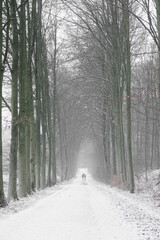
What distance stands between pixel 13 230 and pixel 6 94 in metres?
19.2

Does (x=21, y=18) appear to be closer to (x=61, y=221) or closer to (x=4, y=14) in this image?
(x=4, y=14)

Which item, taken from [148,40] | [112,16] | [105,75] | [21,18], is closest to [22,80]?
[21,18]

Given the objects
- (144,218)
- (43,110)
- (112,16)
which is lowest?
(144,218)

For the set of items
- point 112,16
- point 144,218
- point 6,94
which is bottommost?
point 144,218

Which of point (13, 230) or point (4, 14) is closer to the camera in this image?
point (13, 230)

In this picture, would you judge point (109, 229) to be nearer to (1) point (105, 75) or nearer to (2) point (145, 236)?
(2) point (145, 236)

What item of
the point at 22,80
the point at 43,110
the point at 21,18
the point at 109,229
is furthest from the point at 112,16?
the point at 109,229

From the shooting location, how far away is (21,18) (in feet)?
48.2

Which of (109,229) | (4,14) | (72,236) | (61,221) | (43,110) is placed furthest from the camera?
(43,110)

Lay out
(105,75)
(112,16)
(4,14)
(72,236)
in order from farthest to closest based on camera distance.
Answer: (105,75)
(112,16)
(4,14)
(72,236)

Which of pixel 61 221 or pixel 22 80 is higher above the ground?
pixel 22 80

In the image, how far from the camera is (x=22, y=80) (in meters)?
14.2

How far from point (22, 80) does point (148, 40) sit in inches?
539

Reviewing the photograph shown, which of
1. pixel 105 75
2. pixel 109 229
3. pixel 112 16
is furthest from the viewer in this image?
pixel 105 75
